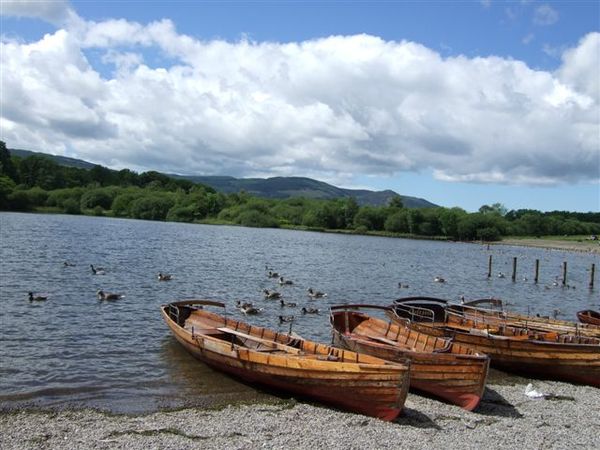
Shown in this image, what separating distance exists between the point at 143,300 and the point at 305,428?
2231 centimetres

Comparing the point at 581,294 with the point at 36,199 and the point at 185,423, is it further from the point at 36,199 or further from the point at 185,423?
the point at 36,199

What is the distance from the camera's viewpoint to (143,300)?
115 feet

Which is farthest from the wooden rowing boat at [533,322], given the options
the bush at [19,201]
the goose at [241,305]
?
the bush at [19,201]

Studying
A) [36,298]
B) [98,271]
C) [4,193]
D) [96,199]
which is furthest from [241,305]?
[96,199]

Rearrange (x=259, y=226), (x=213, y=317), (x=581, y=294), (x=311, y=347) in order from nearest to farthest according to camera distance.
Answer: (x=311, y=347) → (x=213, y=317) → (x=581, y=294) → (x=259, y=226)

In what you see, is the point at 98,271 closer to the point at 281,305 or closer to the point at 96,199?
the point at 281,305

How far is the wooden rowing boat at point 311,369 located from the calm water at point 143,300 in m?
0.81

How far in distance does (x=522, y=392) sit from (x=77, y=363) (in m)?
15.3

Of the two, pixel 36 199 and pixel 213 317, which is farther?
pixel 36 199

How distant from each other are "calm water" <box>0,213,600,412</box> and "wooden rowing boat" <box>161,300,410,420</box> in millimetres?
814

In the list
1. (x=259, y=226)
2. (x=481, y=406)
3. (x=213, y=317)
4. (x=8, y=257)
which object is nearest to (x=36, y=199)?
(x=259, y=226)

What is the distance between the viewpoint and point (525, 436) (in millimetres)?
15047

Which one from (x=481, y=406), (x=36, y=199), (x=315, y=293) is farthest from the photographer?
(x=36, y=199)

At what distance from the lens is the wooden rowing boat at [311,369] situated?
15.7 meters
